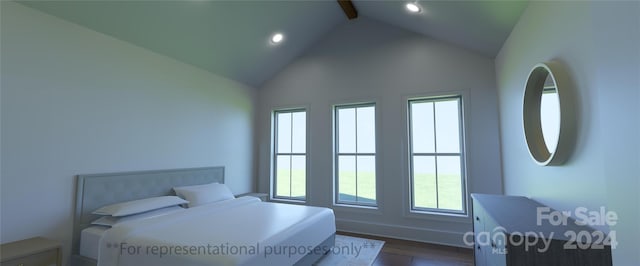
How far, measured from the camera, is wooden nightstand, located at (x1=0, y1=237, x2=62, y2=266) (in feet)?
6.66

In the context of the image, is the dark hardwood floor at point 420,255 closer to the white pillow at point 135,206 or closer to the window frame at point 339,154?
the window frame at point 339,154

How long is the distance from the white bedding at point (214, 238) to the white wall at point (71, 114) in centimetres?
83

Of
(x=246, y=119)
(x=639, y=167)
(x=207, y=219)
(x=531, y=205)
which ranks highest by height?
(x=246, y=119)

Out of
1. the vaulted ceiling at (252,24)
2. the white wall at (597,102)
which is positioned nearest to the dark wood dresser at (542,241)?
the white wall at (597,102)

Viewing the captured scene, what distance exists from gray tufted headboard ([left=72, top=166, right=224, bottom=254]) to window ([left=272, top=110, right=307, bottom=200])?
159cm

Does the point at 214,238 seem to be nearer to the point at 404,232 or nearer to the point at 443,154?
the point at 404,232

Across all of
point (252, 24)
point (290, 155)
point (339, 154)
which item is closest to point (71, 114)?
point (252, 24)

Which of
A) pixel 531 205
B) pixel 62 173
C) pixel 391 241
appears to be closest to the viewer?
pixel 531 205

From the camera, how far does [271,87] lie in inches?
205

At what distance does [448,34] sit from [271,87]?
3.16 metres

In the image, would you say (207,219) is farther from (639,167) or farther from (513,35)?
(513,35)

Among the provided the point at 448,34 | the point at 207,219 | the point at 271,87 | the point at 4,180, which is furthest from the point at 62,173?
the point at 448,34

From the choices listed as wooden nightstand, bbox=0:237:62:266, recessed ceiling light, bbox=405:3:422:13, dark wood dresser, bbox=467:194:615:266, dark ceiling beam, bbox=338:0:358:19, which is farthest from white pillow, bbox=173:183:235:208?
recessed ceiling light, bbox=405:3:422:13

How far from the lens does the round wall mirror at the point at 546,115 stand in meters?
1.71
